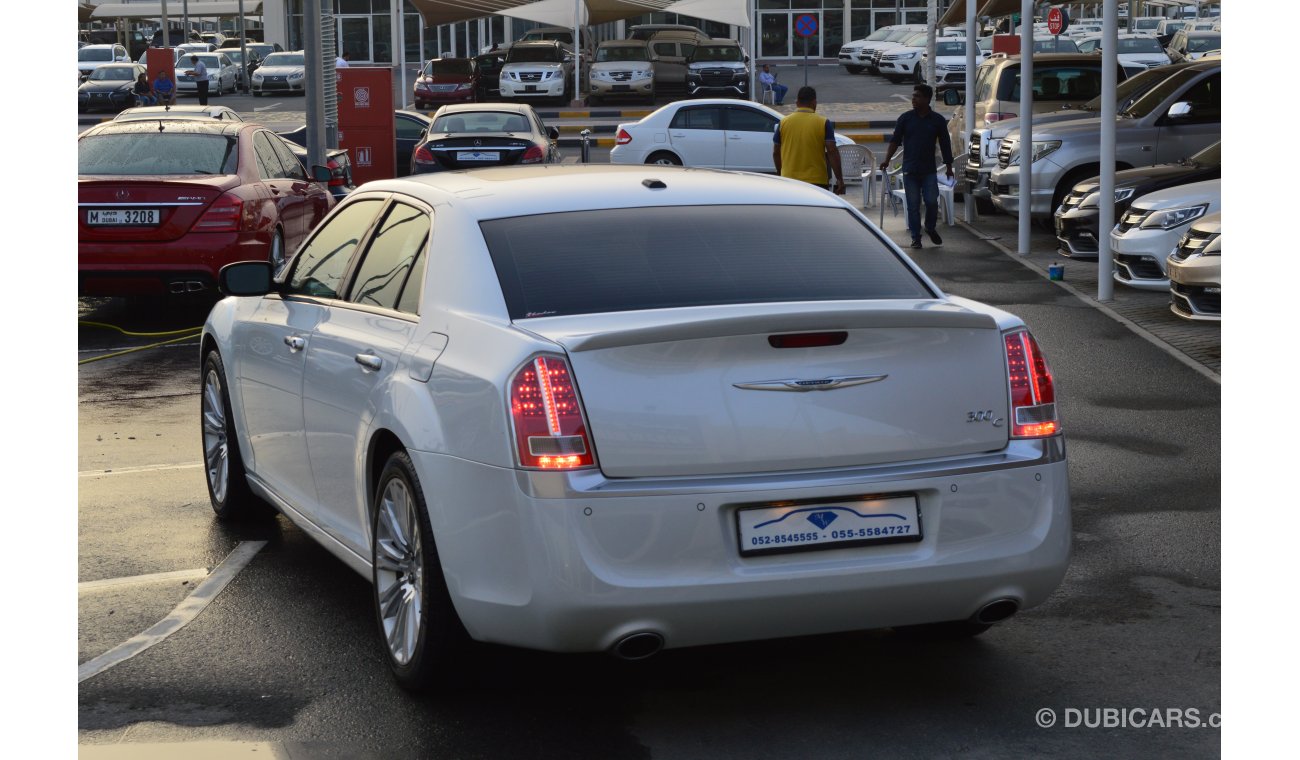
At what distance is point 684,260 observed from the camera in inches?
201

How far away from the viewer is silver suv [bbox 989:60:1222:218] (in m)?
19.8

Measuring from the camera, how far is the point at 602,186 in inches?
219

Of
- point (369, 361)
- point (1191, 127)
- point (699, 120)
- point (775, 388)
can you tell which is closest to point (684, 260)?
point (775, 388)

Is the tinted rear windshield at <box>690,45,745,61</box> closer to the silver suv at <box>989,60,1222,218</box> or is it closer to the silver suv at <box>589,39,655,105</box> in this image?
the silver suv at <box>589,39,655,105</box>

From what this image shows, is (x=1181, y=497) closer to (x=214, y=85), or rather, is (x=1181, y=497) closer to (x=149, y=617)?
(x=149, y=617)

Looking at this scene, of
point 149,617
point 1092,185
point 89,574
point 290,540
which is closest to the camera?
point 149,617

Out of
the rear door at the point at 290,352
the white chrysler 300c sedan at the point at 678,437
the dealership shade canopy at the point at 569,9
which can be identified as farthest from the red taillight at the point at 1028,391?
the dealership shade canopy at the point at 569,9

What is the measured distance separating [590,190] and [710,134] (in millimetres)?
22446

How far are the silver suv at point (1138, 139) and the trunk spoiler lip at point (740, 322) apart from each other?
50.0 ft

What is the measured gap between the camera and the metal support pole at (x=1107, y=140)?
14391 mm

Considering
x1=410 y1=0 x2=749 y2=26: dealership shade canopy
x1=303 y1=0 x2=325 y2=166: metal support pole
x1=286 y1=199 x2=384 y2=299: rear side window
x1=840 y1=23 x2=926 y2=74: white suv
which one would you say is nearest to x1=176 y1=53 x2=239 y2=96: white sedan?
x1=410 y1=0 x2=749 y2=26: dealership shade canopy

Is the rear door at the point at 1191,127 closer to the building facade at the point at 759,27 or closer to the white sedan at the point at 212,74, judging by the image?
the white sedan at the point at 212,74
